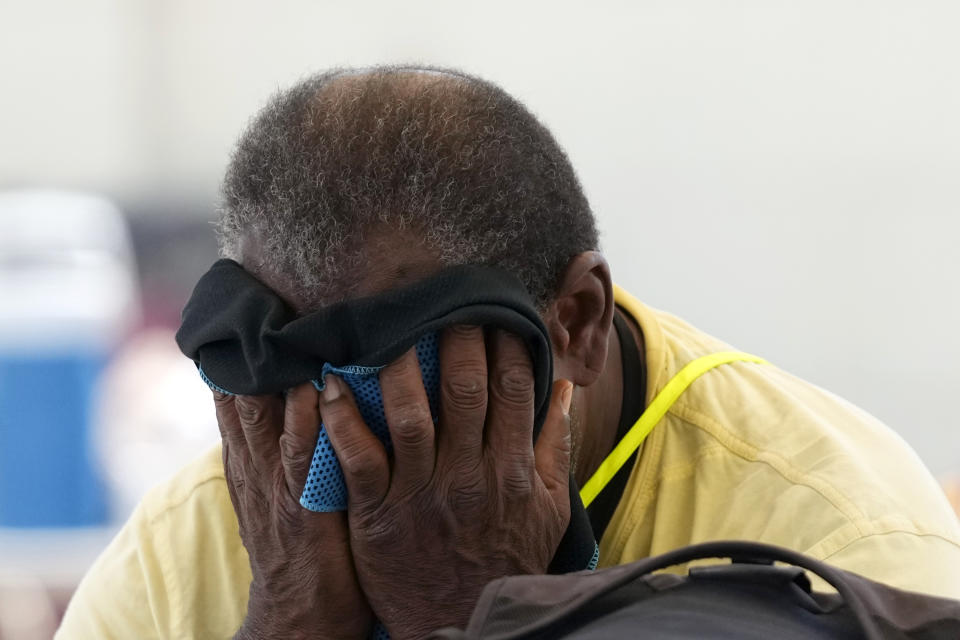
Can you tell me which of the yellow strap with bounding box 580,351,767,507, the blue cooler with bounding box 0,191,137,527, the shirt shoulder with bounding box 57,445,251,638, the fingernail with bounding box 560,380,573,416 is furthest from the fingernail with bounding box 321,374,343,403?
the blue cooler with bounding box 0,191,137,527

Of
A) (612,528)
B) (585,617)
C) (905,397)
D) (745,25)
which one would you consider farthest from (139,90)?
(585,617)

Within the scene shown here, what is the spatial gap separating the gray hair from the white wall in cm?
217

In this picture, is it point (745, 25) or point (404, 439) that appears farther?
point (745, 25)

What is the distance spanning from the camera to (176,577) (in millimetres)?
1880

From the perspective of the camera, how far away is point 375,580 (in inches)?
57.3

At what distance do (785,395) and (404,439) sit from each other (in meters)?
0.70

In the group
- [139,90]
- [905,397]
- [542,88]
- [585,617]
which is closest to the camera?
[585,617]

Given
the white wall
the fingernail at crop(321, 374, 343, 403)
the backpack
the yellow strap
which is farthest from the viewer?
the white wall

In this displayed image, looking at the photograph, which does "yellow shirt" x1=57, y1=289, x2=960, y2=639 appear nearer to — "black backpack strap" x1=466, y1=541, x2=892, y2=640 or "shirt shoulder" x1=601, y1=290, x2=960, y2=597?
"shirt shoulder" x1=601, y1=290, x2=960, y2=597

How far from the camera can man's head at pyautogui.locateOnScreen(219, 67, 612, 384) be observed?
54.9 inches

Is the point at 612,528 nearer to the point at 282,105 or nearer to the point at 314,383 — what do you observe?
the point at 314,383

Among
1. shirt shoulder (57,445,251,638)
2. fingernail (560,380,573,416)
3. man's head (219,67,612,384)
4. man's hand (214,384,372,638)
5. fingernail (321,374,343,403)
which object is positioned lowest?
shirt shoulder (57,445,251,638)

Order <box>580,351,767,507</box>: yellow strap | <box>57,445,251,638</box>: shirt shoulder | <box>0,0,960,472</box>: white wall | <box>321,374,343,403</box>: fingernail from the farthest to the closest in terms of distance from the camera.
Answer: <box>0,0,960,472</box>: white wall → <box>57,445,251,638</box>: shirt shoulder → <box>580,351,767,507</box>: yellow strap → <box>321,374,343,403</box>: fingernail

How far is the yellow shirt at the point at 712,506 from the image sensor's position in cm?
148
